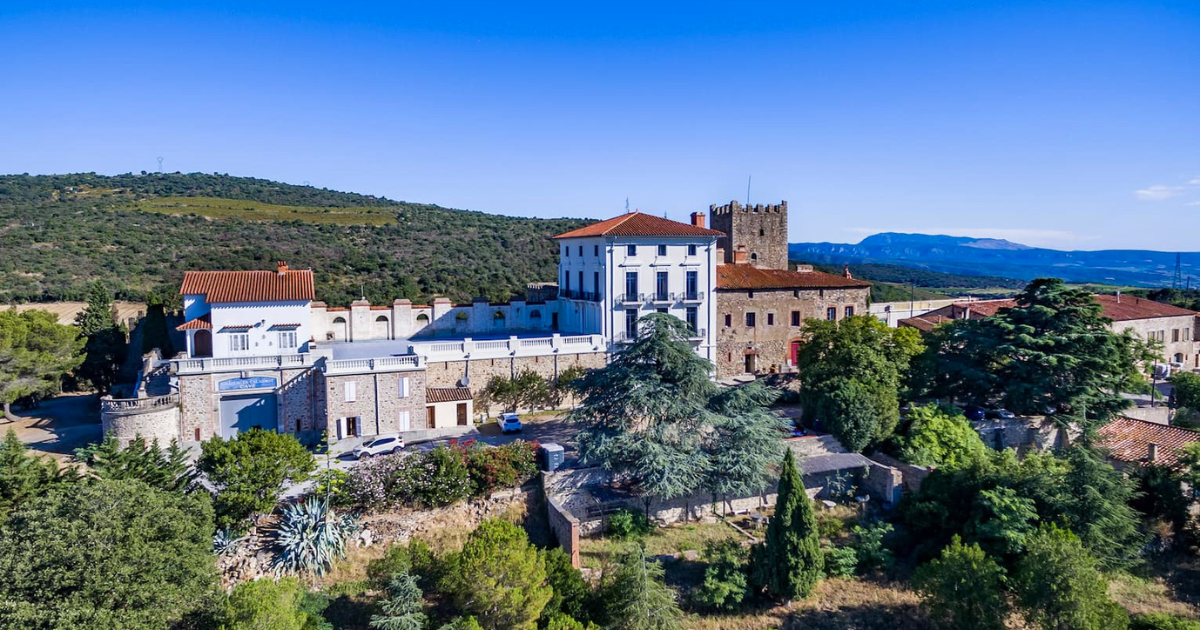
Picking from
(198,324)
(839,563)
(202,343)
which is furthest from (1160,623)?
(202,343)

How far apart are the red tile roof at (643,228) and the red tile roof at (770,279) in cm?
358

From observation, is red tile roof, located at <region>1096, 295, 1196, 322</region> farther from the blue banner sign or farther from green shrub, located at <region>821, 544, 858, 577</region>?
the blue banner sign

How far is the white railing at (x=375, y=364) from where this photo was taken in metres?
26.2

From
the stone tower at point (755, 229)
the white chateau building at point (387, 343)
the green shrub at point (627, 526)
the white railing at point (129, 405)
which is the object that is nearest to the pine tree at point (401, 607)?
the green shrub at point (627, 526)

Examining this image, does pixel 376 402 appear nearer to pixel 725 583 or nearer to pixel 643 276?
pixel 643 276

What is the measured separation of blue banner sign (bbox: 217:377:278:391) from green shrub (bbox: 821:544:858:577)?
21.0 m

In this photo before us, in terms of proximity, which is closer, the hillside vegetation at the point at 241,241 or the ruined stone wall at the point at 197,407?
the ruined stone wall at the point at 197,407

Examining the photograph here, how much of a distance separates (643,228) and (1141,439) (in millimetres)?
22078

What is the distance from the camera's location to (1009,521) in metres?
19.6

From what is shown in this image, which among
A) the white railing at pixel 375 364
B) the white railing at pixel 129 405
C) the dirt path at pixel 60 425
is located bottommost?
the dirt path at pixel 60 425

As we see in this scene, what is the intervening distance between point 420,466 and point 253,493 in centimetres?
464

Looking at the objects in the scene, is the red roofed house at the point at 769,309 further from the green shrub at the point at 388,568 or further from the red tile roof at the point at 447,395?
the green shrub at the point at 388,568

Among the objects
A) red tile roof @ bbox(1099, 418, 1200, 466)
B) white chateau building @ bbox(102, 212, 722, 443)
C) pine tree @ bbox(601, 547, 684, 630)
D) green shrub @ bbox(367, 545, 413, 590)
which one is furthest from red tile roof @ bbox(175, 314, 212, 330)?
red tile roof @ bbox(1099, 418, 1200, 466)

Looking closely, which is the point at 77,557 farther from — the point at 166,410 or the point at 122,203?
the point at 122,203
